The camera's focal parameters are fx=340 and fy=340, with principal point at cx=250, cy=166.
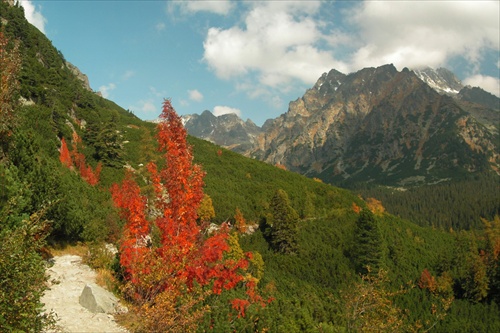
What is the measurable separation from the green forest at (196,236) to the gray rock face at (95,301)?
0.80 meters

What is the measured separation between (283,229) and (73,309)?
43.2 meters

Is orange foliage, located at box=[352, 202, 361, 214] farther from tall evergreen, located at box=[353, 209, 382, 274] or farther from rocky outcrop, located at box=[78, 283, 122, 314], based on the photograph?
rocky outcrop, located at box=[78, 283, 122, 314]

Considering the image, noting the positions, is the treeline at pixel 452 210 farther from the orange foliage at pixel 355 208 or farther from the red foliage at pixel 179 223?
Result: the red foliage at pixel 179 223

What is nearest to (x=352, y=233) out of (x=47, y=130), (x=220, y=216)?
(x=220, y=216)

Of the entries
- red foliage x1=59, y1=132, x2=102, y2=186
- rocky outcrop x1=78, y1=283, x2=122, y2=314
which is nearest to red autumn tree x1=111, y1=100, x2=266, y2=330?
rocky outcrop x1=78, y1=283, x2=122, y2=314

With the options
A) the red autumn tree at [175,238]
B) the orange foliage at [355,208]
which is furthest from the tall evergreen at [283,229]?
the red autumn tree at [175,238]

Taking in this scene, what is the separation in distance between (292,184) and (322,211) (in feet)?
33.0

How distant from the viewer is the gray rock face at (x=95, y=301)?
36.5ft

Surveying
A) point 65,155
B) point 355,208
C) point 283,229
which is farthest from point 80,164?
point 355,208

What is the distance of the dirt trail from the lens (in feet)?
32.7

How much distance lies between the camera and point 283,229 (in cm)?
5244

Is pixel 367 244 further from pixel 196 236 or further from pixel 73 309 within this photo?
pixel 73 309

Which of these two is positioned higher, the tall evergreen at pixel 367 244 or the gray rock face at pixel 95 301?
the gray rock face at pixel 95 301

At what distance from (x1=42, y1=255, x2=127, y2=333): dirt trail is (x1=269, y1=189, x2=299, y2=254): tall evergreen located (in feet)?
130
